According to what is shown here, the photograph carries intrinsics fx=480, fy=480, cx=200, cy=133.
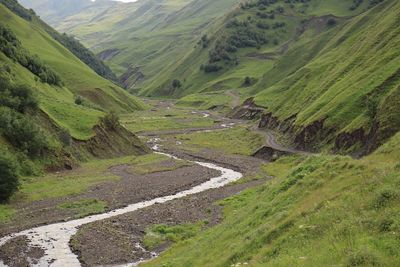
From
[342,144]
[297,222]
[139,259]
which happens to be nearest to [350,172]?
[297,222]

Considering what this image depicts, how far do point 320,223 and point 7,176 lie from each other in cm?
5122

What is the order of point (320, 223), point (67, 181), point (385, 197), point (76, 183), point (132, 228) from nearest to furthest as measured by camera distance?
point (385, 197) < point (320, 223) < point (132, 228) < point (76, 183) < point (67, 181)

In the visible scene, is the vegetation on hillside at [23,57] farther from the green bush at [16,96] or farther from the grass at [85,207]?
the grass at [85,207]

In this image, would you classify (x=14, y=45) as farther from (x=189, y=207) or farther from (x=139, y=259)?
(x=139, y=259)

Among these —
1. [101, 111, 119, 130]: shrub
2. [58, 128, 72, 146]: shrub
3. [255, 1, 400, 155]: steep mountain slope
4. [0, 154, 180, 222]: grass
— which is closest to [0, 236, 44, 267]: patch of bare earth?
[0, 154, 180, 222]: grass

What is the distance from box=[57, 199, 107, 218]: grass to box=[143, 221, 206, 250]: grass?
11.9 m

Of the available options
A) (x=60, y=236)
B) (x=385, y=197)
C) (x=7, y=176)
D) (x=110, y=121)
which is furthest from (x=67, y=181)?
(x=385, y=197)

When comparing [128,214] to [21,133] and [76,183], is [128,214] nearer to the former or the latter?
[76,183]

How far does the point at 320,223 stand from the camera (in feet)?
97.0

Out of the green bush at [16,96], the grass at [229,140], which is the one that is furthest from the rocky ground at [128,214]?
the grass at [229,140]

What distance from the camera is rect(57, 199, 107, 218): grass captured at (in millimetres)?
67250

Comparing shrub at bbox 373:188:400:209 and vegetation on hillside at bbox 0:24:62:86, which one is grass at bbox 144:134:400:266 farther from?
vegetation on hillside at bbox 0:24:62:86

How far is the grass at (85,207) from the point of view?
67250 mm

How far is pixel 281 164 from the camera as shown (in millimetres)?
109375
